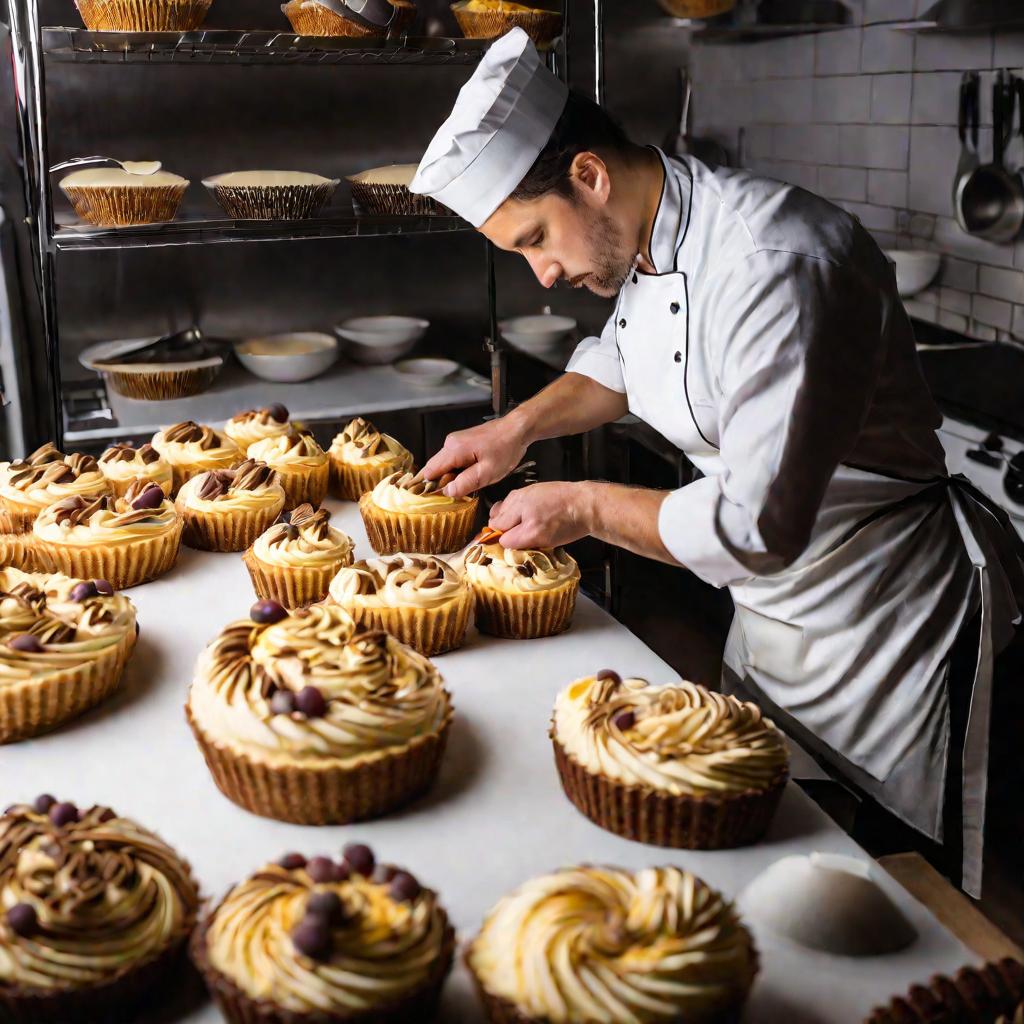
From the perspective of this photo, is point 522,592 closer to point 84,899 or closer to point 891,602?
point 891,602

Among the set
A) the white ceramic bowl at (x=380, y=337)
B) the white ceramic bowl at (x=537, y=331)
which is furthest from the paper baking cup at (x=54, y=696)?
the white ceramic bowl at (x=537, y=331)

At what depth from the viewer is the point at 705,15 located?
4.42 m

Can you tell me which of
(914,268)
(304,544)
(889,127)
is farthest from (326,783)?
(889,127)

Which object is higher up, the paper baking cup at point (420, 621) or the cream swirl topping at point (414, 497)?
the cream swirl topping at point (414, 497)

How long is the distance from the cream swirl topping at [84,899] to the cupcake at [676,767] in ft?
1.57

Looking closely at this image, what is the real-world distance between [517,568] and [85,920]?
97cm

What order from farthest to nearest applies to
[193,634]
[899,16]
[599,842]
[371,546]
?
1. [899,16]
2. [371,546]
3. [193,634]
4. [599,842]

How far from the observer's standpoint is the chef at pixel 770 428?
5.44 ft

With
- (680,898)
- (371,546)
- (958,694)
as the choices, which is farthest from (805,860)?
(371,546)

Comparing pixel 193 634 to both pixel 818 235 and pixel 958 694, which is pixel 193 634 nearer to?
pixel 818 235

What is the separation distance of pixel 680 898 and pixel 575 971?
0.40ft

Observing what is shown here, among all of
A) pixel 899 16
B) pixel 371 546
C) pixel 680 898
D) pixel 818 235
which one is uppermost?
pixel 899 16

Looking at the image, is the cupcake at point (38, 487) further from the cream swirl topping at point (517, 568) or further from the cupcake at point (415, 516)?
the cream swirl topping at point (517, 568)

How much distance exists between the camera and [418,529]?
224cm
